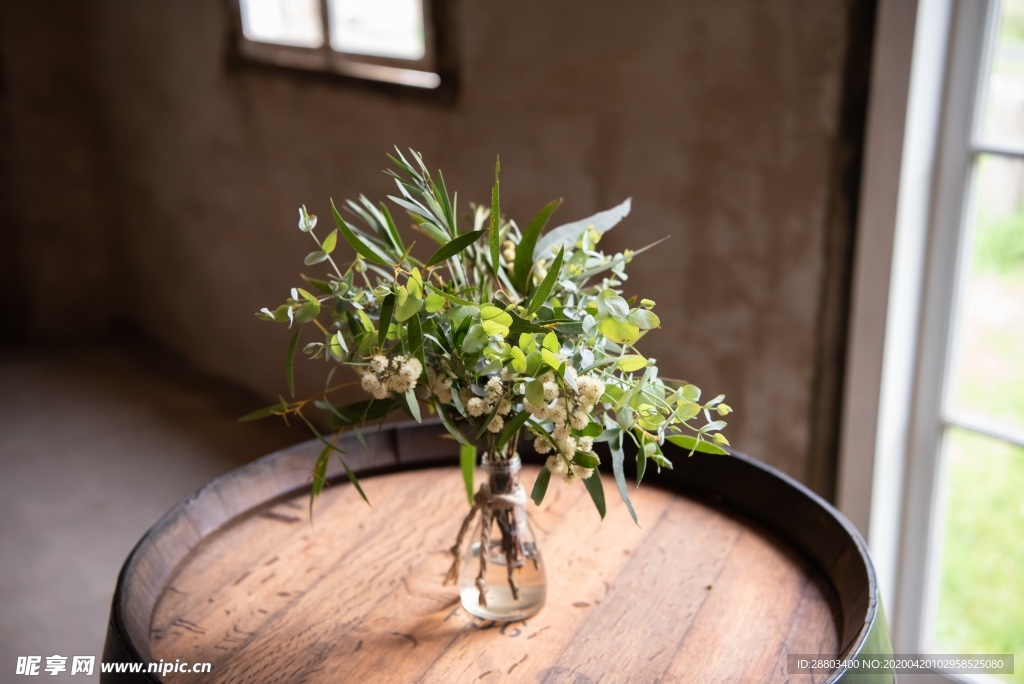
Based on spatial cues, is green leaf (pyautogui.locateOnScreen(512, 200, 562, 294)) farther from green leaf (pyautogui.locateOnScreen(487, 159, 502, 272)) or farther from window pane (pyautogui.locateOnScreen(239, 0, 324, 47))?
window pane (pyautogui.locateOnScreen(239, 0, 324, 47))

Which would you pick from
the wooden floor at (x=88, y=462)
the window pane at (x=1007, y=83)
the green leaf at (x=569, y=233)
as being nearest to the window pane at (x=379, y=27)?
the wooden floor at (x=88, y=462)

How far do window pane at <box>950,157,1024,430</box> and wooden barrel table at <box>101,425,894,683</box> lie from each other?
0.71 metres

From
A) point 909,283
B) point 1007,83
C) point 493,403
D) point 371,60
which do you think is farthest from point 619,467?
point 371,60

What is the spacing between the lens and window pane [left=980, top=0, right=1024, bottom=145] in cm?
A: 169

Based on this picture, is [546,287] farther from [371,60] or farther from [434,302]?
[371,60]

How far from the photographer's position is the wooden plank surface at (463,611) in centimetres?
119

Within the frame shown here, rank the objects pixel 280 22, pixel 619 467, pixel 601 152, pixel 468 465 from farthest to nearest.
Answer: pixel 280 22
pixel 601 152
pixel 468 465
pixel 619 467

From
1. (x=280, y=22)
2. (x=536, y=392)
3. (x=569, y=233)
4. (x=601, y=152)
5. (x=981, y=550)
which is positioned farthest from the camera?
(x=280, y=22)

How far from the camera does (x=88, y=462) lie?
3.26 meters

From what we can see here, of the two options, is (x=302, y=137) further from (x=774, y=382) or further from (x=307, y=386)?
(x=774, y=382)

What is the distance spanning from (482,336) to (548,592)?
0.44 m

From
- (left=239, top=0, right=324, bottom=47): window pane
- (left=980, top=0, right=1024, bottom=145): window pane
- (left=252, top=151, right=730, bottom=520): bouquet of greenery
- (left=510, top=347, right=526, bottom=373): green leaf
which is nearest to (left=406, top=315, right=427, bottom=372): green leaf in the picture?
(left=252, top=151, right=730, bottom=520): bouquet of greenery

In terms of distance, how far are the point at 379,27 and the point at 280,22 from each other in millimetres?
514

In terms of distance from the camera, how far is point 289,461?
5.04ft
